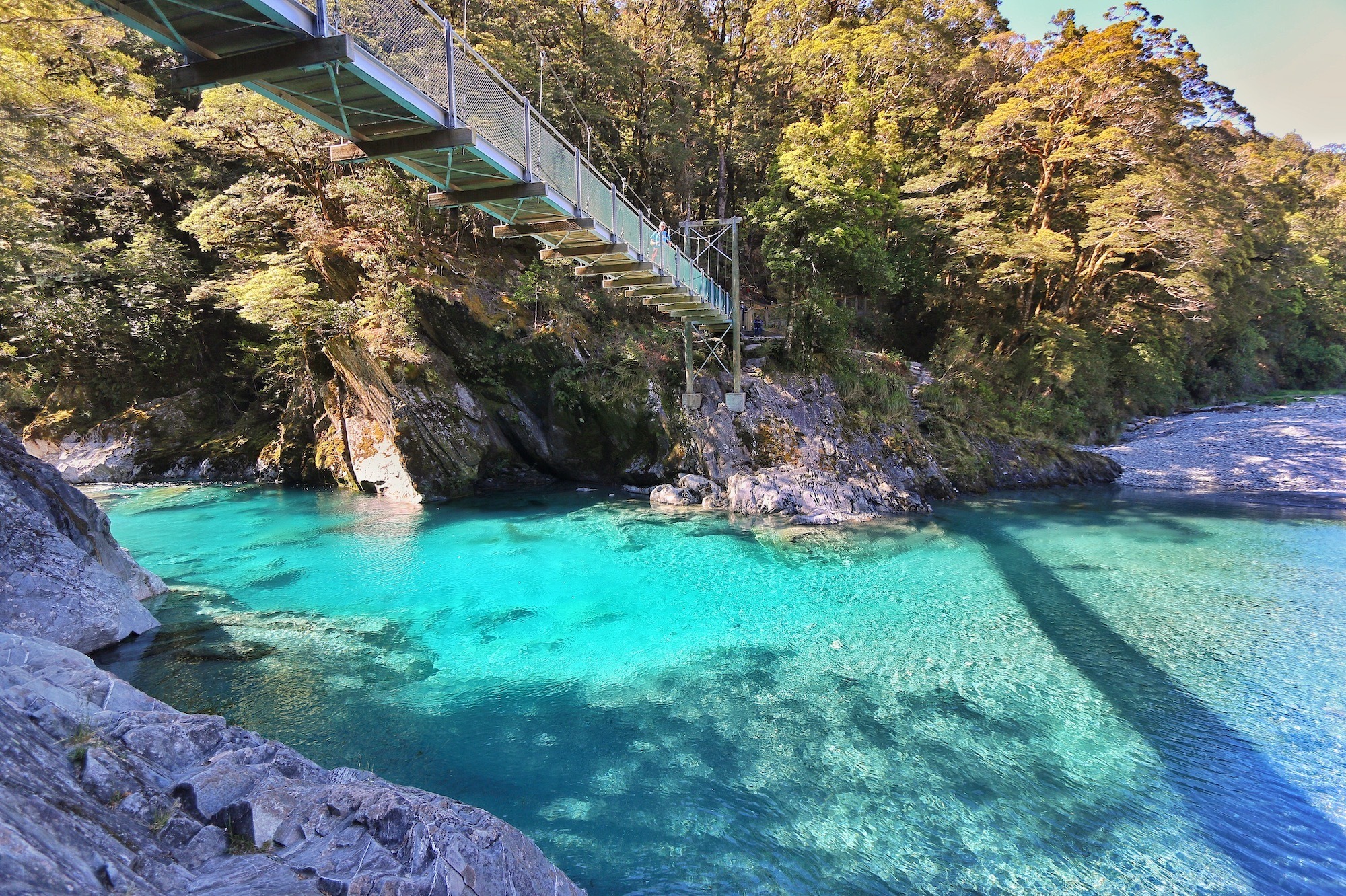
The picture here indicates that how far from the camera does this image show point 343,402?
14.7 metres

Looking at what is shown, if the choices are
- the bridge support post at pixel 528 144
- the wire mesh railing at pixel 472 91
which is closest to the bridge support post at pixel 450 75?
the wire mesh railing at pixel 472 91

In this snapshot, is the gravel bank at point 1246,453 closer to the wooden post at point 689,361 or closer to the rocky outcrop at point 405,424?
the wooden post at point 689,361

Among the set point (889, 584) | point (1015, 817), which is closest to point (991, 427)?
point (889, 584)

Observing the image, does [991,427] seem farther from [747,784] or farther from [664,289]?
[747,784]

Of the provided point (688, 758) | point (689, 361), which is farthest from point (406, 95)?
point (689, 361)

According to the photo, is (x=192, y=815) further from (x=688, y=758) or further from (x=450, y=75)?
(x=450, y=75)

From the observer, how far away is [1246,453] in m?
17.4

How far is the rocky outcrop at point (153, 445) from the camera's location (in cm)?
1518

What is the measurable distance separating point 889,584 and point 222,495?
1443 cm

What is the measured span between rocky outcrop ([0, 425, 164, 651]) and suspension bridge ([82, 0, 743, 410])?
4430mm

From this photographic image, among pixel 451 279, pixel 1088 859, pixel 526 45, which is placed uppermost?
pixel 526 45

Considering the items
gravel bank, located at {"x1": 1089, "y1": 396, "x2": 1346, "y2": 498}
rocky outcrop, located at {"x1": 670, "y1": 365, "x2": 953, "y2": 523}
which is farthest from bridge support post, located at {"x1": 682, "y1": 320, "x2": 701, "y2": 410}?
gravel bank, located at {"x1": 1089, "y1": 396, "x2": 1346, "y2": 498}

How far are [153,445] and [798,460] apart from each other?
16.3 meters

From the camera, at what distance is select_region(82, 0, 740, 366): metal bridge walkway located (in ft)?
15.5
